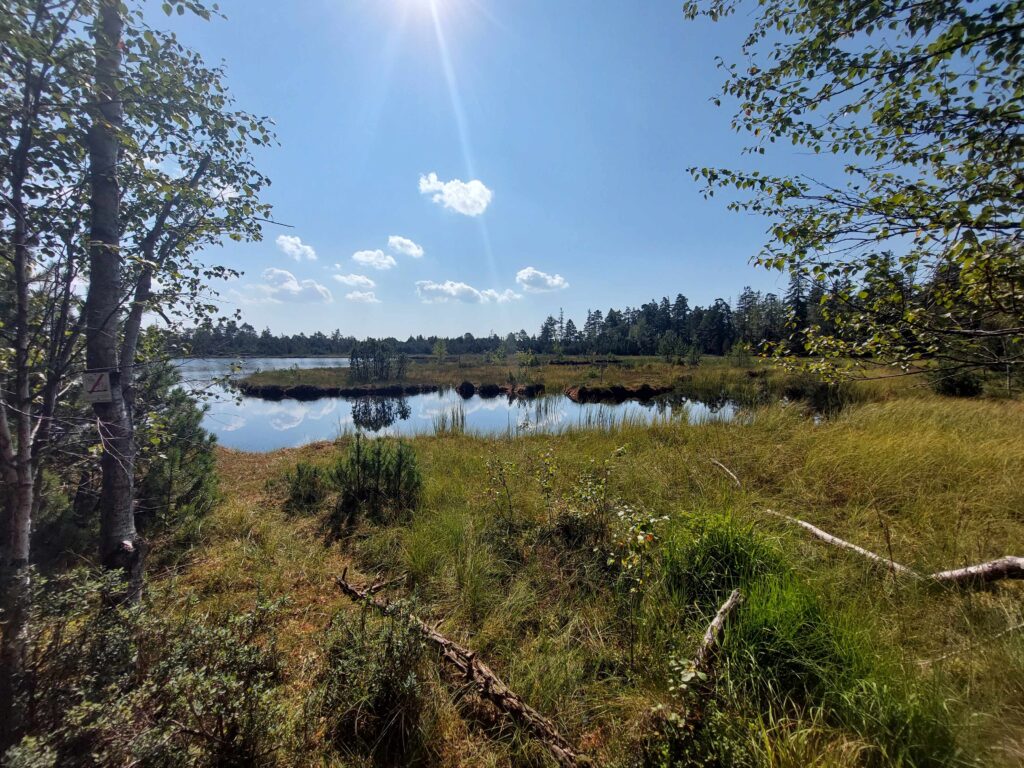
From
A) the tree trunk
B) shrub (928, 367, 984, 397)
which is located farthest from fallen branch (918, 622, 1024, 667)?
shrub (928, 367, 984, 397)

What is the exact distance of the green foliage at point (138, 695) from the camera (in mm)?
1163

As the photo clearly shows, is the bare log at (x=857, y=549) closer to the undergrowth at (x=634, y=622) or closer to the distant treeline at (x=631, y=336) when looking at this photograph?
the undergrowth at (x=634, y=622)

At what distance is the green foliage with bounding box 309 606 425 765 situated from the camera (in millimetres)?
1604

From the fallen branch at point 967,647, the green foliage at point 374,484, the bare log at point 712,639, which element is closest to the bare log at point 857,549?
the fallen branch at point 967,647

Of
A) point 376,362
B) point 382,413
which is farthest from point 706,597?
point 376,362

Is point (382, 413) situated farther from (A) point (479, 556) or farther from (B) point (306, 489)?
(A) point (479, 556)

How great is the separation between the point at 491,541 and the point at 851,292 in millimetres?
3332

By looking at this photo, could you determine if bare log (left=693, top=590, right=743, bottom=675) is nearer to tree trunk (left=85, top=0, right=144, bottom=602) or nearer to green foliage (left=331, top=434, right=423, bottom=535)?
tree trunk (left=85, top=0, right=144, bottom=602)

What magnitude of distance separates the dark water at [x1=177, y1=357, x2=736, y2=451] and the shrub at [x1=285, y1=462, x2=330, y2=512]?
0.85 metres

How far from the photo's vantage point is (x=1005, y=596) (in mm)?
2045

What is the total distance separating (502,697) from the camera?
174 centimetres

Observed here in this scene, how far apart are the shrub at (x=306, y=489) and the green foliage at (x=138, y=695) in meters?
2.82

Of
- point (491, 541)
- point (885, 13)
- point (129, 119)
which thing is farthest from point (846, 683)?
point (129, 119)

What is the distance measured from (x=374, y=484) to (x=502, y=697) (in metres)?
3.23
